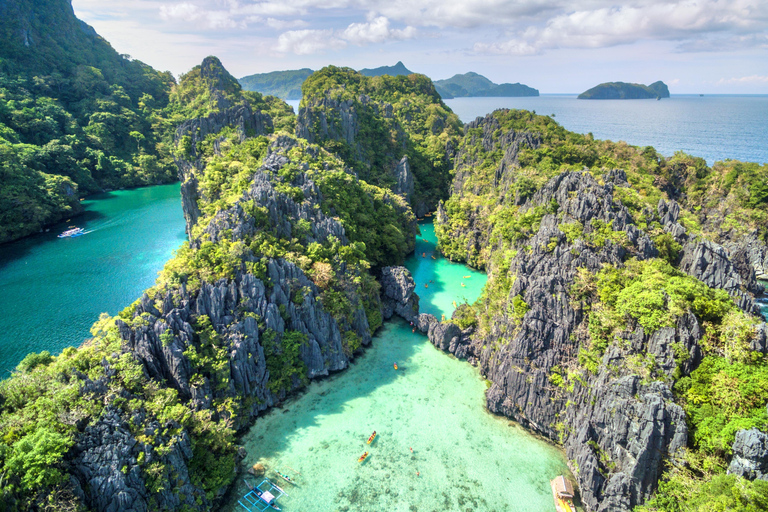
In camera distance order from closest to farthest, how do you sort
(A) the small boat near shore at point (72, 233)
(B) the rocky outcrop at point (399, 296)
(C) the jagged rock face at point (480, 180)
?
(B) the rocky outcrop at point (399, 296), (C) the jagged rock face at point (480, 180), (A) the small boat near shore at point (72, 233)

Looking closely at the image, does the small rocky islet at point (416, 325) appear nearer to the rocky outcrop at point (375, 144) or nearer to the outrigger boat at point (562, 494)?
the outrigger boat at point (562, 494)

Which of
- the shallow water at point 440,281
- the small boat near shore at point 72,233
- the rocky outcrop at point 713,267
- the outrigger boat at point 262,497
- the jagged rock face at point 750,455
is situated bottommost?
the outrigger boat at point 262,497

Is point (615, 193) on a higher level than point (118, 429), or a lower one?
higher

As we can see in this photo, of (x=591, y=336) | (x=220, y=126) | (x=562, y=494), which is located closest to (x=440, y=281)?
(x=591, y=336)

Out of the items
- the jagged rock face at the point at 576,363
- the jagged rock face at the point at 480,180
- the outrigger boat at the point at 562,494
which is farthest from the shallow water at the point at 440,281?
the outrigger boat at the point at 562,494

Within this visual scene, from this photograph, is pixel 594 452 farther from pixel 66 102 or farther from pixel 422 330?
pixel 66 102

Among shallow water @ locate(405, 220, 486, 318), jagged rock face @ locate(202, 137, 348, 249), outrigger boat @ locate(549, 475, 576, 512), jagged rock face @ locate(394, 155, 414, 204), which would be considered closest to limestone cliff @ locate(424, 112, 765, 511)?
outrigger boat @ locate(549, 475, 576, 512)

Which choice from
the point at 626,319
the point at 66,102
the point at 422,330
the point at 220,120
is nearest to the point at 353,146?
the point at 220,120
